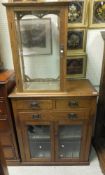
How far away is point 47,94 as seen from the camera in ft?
4.92

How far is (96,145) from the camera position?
2.04 meters

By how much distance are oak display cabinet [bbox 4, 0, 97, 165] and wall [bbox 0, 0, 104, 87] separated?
0.22m

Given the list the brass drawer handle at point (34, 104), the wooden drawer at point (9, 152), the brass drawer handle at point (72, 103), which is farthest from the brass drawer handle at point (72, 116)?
the wooden drawer at point (9, 152)

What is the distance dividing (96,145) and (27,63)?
136 cm

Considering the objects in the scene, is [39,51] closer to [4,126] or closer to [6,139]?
[4,126]

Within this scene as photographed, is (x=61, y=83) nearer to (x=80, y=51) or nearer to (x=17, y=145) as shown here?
(x=80, y=51)

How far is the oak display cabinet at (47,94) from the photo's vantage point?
1372 mm

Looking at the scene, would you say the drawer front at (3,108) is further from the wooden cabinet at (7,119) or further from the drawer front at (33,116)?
the drawer front at (33,116)

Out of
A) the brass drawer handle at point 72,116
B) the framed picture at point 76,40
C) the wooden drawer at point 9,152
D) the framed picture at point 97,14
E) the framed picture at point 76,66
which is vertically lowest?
the wooden drawer at point 9,152

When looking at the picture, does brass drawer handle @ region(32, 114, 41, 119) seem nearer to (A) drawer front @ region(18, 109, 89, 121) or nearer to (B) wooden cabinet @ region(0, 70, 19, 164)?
(A) drawer front @ region(18, 109, 89, 121)

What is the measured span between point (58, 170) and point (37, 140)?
1.43 ft

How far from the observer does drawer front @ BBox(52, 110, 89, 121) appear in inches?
62.1

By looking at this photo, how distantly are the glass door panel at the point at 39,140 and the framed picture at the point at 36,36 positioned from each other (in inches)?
32.3

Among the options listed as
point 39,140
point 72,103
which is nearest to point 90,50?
point 72,103
